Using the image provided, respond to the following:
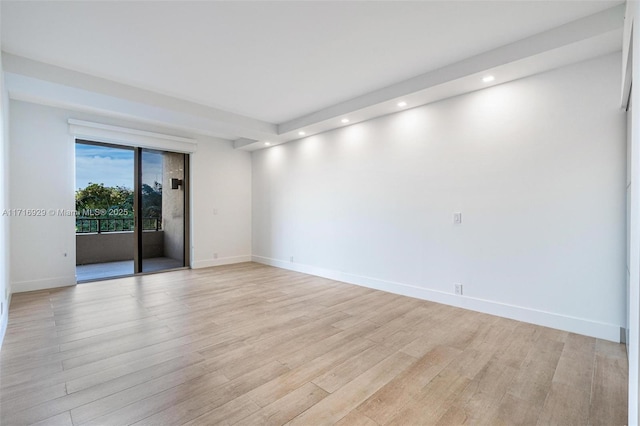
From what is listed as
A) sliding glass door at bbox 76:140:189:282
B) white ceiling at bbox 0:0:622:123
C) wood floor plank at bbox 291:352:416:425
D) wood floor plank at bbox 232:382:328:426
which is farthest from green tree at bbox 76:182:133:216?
wood floor plank at bbox 291:352:416:425

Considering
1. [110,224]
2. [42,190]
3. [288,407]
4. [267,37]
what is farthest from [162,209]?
[288,407]

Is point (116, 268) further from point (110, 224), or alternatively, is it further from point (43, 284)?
point (43, 284)

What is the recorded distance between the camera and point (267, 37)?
9.32 feet

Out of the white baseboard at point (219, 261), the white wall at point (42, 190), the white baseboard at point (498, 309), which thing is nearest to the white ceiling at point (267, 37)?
the white wall at point (42, 190)

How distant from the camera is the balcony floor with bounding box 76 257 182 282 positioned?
562 cm

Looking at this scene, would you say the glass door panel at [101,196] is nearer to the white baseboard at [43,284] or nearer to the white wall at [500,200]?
the white baseboard at [43,284]

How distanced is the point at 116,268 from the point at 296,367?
5926 mm

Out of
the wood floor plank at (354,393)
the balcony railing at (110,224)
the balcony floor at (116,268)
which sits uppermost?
the balcony railing at (110,224)

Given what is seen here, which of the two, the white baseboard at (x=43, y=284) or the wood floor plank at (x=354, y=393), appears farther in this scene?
the white baseboard at (x=43, y=284)

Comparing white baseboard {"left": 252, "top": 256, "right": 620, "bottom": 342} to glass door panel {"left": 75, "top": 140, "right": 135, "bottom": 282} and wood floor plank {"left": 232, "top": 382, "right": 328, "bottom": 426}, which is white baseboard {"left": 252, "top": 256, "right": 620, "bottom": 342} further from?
glass door panel {"left": 75, "top": 140, "right": 135, "bottom": 282}

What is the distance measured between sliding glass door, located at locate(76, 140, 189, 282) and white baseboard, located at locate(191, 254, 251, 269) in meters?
0.40

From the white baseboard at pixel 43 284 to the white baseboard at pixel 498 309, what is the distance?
14.5 ft

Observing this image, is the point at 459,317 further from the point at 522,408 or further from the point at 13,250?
the point at 13,250

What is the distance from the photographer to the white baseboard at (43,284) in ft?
14.5
